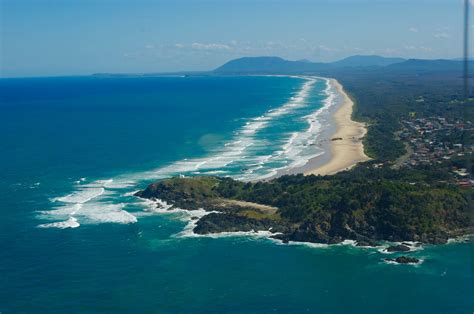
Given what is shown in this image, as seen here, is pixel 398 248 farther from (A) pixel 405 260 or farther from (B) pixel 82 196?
(B) pixel 82 196

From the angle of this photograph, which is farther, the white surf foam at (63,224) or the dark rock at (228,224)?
the white surf foam at (63,224)

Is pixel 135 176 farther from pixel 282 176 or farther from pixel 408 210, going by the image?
pixel 408 210

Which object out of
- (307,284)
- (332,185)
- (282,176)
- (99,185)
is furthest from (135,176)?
(307,284)

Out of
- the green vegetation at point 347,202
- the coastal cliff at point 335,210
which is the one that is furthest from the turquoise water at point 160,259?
the green vegetation at point 347,202

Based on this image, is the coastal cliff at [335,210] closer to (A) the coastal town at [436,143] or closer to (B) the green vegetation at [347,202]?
(B) the green vegetation at [347,202]

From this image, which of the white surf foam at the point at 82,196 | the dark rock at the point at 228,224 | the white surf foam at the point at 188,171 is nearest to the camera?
the dark rock at the point at 228,224

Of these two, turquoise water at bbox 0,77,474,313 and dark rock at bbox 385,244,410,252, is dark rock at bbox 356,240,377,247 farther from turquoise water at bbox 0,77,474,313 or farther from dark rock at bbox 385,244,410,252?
dark rock at bbox 385,244,410,252

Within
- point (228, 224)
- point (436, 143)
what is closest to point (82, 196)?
point (228, 224)
